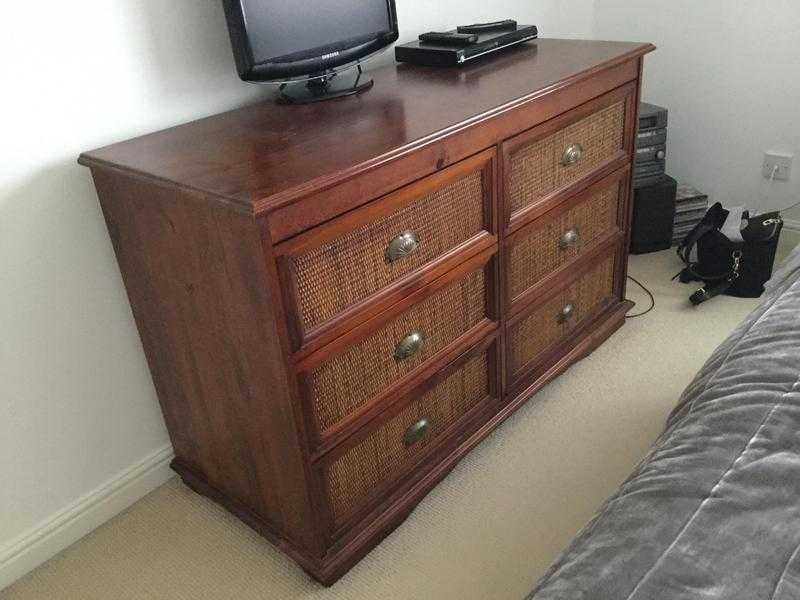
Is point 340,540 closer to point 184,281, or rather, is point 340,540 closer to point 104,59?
point 184,281

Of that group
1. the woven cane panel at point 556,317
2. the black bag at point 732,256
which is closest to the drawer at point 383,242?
the woven cane panel at point 556,317

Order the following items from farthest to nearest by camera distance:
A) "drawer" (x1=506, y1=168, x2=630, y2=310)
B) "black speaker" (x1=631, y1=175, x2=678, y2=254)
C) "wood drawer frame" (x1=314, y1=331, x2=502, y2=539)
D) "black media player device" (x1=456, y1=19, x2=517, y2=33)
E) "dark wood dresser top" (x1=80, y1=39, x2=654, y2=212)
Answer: "black speaker" (x1=631, y1=175, x2=678, y2=254) < "black media player device" (x1=456, y1=19, x2=517, y2=33) < "drawer" (x1=506, y1=168, x2=630, y2=310) < "wood drawer frame" (x1=314, y1=331, x2=502, y2=539) < "dark wood dresser top" (x1=80, y1=39, x2=654, y2=212)

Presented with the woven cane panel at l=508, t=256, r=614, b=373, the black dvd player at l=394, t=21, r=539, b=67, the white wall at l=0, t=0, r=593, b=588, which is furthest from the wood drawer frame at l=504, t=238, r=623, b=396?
the white wall at l=0, t=0, r=593, b=588

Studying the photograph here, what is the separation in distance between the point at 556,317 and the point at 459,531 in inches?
26.4

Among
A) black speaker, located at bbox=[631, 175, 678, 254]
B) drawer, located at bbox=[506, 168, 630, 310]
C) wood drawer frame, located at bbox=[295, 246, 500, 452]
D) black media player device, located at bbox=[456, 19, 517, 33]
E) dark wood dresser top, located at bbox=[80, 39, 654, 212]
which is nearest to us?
dark wood dresser top, located at bbox=[80, 39, 654, 212]

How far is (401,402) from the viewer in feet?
4.99

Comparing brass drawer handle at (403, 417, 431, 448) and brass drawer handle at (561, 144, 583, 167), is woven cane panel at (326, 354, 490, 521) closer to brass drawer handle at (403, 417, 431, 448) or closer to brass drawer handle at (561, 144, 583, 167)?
brass drawer handle at (403, 417, 431, 448)

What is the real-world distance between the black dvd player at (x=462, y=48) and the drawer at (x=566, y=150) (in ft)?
1.03

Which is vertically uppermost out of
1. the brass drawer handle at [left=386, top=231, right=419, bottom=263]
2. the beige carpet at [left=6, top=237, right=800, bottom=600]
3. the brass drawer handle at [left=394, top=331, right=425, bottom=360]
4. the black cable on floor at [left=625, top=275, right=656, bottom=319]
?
the brass drawer handle at [left=386, top=231, right=419, bottom=263]

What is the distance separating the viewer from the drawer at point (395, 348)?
4.44 feet

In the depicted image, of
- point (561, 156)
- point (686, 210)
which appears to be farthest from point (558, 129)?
point (686, 210)

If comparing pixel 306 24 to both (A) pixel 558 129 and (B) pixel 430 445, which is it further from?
(B) pixel 430 445

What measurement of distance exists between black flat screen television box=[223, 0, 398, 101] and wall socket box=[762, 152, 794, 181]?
1534mm

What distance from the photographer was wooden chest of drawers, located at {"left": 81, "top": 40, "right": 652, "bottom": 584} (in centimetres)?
123
